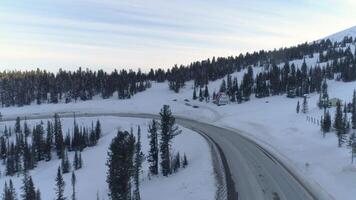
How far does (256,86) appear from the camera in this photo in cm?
18250

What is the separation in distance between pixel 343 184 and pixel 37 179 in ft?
286

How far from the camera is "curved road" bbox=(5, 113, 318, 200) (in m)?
45.8

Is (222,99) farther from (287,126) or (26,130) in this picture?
(26,130)

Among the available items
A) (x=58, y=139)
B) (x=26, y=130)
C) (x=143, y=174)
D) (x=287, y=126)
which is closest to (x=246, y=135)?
(x=287, y=126)

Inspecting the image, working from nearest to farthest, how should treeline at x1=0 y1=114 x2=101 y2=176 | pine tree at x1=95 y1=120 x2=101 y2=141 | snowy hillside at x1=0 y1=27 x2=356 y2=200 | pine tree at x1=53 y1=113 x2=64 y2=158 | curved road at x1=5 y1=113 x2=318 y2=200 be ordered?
curved road at x1=5 y1=113 x2=318 y2=200 → snowy hillside at x1=0 y1=27 x2=356 y2=200 → treeline at x1=0 y1=114 x2=101 y2=176 → pine tree at x1=53 y1=113 x2=64 y2=158 → pine tree at x1=95 y1=120 x2=101 y2=141

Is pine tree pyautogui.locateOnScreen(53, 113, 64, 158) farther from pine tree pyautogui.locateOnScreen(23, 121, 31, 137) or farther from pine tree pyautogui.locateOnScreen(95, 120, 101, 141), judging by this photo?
pine tree pyautogui.locateOnScreen(23, 121, 31, 137)

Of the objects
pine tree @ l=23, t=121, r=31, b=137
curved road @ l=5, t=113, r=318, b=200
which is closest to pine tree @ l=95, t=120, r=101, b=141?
pine tree @ l=23, t=121, r=31, b=137

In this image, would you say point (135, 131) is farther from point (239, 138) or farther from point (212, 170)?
point (212, 170)

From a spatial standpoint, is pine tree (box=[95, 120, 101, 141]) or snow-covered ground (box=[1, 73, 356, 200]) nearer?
snow-covered ground (box=[1, 73, 356, 200])

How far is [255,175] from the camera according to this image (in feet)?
179

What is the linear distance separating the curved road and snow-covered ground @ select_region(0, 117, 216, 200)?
270cm

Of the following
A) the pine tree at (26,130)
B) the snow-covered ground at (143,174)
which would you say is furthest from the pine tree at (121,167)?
the pine tree at (26,130)

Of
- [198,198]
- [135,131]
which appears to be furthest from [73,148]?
[198,198]

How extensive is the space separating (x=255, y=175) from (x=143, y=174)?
99.0 ft
